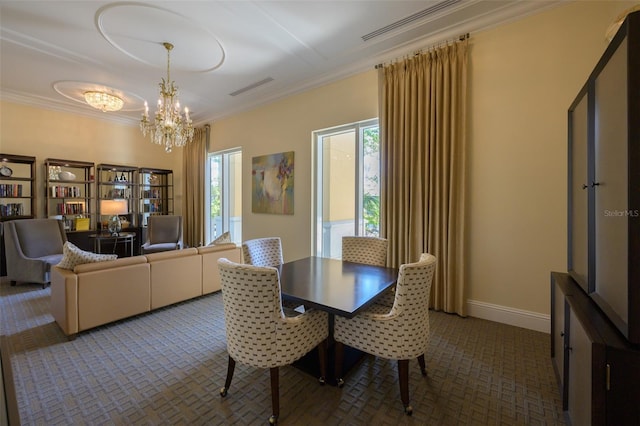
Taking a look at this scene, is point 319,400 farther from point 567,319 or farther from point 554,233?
point 554,233

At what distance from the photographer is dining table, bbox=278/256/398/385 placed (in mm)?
1720

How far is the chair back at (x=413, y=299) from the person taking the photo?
162 cm

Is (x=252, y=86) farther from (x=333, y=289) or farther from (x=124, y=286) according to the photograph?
(x=333, y=289)

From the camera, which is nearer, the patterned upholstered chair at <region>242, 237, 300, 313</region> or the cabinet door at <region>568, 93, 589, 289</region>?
the cabinet door at <region>568, 93, 589, 289</region>

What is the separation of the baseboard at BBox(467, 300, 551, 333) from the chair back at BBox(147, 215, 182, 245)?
18.8 feet

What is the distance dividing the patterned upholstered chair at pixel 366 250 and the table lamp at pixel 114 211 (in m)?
4.98

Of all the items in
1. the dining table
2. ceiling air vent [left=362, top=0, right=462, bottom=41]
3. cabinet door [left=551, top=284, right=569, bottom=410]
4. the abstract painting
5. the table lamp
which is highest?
ceiling air vent [left=362, top=0, right=462, bottom=41]

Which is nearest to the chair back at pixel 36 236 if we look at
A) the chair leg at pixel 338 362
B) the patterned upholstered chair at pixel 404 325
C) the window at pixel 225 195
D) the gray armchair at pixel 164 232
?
the gray armchair at pixel 164 232

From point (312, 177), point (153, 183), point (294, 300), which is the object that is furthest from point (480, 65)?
point (153, 183)

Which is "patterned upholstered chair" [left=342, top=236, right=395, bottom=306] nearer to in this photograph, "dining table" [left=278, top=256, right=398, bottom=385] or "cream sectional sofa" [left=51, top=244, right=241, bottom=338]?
"dining table" [left=278, top=256, right=398, bottom=385]

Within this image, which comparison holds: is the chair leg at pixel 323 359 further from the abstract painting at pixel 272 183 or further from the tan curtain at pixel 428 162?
the abstract painting at pixel 272 183

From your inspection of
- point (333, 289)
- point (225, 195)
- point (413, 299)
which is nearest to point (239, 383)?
point (333, 289)

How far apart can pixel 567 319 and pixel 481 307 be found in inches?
63.0

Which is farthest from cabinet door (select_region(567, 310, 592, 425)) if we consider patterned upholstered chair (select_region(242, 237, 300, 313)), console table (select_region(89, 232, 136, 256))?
console table (select_region(89, 232, 136, 256))
